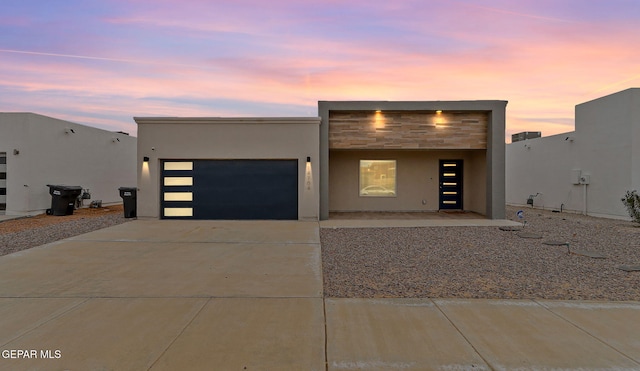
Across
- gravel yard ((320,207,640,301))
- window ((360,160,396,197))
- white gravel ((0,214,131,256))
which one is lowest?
gravel yard ((320,207,640,301))

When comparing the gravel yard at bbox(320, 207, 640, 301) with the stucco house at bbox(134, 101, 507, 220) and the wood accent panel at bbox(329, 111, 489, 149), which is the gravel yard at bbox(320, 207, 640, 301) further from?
the wood accent panel at bbox(329, 111, 489, 149)

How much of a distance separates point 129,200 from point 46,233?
3261mm

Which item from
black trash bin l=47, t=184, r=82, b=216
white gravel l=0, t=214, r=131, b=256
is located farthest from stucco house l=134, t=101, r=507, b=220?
black trash bin l=47, t=184, r=82, b=216

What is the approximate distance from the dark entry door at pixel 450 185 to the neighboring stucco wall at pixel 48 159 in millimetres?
17002

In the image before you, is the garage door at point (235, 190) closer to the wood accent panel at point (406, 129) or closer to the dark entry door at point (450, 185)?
the wood accent panel at point (406, 129)

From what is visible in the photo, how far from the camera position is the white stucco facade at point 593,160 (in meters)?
11.9

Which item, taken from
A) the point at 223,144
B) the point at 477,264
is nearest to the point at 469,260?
the point at 477,264

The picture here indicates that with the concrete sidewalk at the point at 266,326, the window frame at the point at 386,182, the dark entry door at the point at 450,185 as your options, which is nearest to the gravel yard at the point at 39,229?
the concrete sidewalk at the point at 266,326

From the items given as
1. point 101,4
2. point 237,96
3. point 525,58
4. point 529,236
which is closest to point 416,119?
point 525,58

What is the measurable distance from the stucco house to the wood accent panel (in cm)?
4

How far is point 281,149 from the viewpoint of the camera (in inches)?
475

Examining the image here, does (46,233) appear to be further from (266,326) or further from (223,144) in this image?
A: (266,326)

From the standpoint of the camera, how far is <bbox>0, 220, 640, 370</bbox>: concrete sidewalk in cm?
287

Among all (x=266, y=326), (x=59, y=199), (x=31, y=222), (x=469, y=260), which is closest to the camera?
(x=266, y=326)
